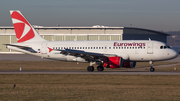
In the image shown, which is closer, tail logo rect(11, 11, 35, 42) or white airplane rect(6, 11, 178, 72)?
white airplane rect(6, 11, 178, 72)

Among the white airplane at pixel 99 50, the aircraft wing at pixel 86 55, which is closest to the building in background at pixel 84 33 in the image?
the white airplane at pixel 99 50

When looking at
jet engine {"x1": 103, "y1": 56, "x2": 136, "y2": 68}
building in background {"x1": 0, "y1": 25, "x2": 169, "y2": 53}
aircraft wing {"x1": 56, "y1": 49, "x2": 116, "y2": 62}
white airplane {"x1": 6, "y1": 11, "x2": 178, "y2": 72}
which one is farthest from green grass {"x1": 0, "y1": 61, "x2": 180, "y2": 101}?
building in background {"x1": 0, "y1": 25, "x2": 169, "y2": 53}

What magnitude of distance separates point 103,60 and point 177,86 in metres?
14.5

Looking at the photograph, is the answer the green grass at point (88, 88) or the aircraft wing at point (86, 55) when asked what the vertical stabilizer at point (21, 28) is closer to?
the aircraft wing at point (86, 55)

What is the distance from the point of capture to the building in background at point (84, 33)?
312 feet

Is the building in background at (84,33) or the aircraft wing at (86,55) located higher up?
the building in background at (84,33)

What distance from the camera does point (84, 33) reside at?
101 m

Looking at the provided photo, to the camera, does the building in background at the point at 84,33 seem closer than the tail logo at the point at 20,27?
No

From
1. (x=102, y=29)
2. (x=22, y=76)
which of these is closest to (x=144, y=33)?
(x=102, y=29)

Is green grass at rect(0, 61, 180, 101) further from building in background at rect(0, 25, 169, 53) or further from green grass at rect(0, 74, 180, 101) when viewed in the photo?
building in background at rect(0, 25, 169, 53)

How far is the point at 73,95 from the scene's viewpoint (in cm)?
2244

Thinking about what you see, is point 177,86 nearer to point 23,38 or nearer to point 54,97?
point 54,97

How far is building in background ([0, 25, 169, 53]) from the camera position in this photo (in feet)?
312

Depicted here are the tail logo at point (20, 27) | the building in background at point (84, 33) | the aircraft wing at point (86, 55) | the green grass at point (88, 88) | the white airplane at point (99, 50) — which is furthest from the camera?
the building in background at point (84, 33)
